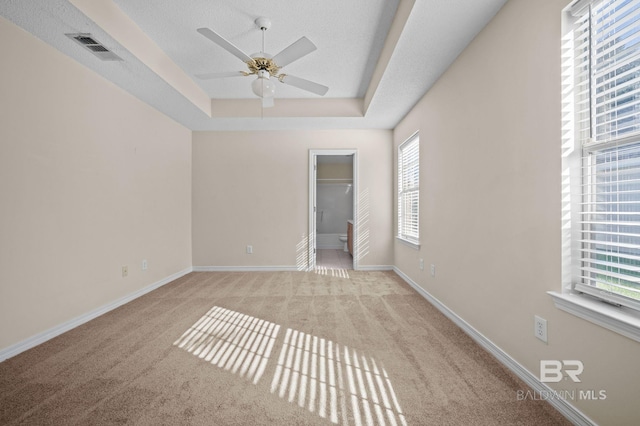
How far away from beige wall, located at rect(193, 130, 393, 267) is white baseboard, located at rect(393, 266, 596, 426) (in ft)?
7.90

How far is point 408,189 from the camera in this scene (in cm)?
411

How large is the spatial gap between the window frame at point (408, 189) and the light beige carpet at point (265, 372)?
3.84ft

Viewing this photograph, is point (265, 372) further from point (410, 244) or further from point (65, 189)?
point (410, 244)

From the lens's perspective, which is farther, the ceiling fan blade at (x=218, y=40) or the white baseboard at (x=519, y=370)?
the ceiling fan blade at (x=218, y=40)

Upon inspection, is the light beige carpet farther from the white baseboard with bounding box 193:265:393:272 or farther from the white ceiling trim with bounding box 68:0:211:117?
the white ceiling trim with bounding box 68:0:211:117

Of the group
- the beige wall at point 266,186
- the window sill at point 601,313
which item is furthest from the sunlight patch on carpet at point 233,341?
the beige wall at point 266,186

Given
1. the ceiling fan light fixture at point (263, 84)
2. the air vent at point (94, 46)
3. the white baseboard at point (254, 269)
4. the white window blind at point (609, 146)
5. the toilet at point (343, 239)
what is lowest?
the white baseboard at point (254, 269)

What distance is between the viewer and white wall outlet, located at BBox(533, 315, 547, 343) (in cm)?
158

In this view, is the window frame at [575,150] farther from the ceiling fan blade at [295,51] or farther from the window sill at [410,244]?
the window sill at [410,244]

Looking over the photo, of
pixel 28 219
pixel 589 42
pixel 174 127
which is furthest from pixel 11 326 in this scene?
pixel 589 42

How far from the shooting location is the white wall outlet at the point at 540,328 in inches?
62.2

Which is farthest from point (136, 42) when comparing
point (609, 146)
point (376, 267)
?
point (376, 267)

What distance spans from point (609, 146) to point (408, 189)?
280cm

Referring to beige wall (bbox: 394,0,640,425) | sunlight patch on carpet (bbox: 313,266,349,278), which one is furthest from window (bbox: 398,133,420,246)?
sunlight patch on carpet (bbox: 313,266,349,278)
